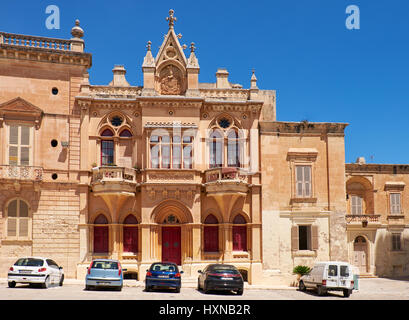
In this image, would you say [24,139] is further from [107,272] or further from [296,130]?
[296,130]

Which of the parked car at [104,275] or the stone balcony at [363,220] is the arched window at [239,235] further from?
the parked car at [104,275]

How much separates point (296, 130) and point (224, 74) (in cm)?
648

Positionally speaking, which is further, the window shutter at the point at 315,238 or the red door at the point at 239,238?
the window shutter at the point at 315,238

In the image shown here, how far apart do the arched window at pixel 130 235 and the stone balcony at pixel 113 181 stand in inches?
79.3

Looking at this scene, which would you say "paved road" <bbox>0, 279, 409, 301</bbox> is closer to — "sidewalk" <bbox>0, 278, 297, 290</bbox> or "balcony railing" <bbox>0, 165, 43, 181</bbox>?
"sidewalk" <bbox>0, 278, 297, 290</bbox>

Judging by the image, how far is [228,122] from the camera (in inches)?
1342

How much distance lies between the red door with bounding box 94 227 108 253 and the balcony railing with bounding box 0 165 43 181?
4.75 m

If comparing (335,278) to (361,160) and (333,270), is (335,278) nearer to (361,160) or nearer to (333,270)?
(333,270)

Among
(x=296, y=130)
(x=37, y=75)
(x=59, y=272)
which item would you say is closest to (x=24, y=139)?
(x=37, y=75)

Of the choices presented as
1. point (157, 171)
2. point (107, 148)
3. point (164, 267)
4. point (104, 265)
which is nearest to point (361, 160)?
point (157, 171)

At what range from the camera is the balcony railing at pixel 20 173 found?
3095cm

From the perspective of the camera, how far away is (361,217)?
131 feet

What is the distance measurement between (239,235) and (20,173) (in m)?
14.0

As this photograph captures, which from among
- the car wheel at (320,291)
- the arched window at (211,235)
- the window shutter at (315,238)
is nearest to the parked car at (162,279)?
the car wheel at (320,291)
